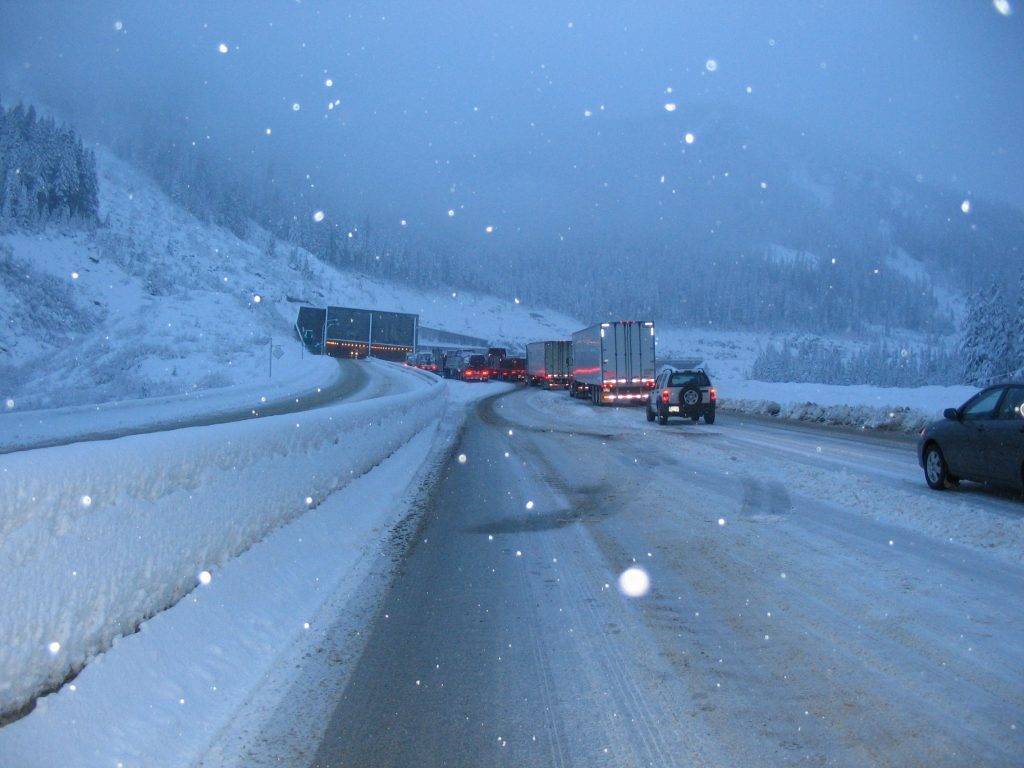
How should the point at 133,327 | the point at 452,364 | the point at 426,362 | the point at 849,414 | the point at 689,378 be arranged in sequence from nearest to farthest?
1. the point at 689,378
2. the point at 849,414
3. the point at 133,327
4. the point at 452,364
5. the point at 426,362

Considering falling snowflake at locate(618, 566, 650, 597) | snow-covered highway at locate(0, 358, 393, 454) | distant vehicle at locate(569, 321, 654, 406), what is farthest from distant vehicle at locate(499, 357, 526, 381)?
falling snowflake at locate(618, 566, 650, 597)

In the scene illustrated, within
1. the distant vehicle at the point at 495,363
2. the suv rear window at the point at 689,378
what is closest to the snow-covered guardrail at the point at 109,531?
the suv rear window at the point at 689,378

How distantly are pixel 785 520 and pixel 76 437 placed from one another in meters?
16.9

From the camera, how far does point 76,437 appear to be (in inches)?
707

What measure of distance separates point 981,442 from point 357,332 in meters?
86.8

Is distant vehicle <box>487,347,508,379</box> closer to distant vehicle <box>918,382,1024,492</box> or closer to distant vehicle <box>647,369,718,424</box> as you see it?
distant vehicle <box>647,369,718,424</box>

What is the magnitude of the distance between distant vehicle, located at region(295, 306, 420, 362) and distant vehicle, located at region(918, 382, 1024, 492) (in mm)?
80588

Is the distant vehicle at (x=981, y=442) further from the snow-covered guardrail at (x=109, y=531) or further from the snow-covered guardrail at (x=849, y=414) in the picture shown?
the snow-covered guardrail at (x=849, y=414)

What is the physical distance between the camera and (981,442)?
33.3 feet

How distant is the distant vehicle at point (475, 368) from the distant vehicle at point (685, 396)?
151 ft

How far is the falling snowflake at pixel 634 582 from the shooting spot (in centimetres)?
575

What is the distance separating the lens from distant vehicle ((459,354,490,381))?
70750mm

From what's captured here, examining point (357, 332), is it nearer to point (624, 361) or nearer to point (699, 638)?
point (624, 361)

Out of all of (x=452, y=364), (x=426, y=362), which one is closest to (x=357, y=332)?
(x=426, y=362)
